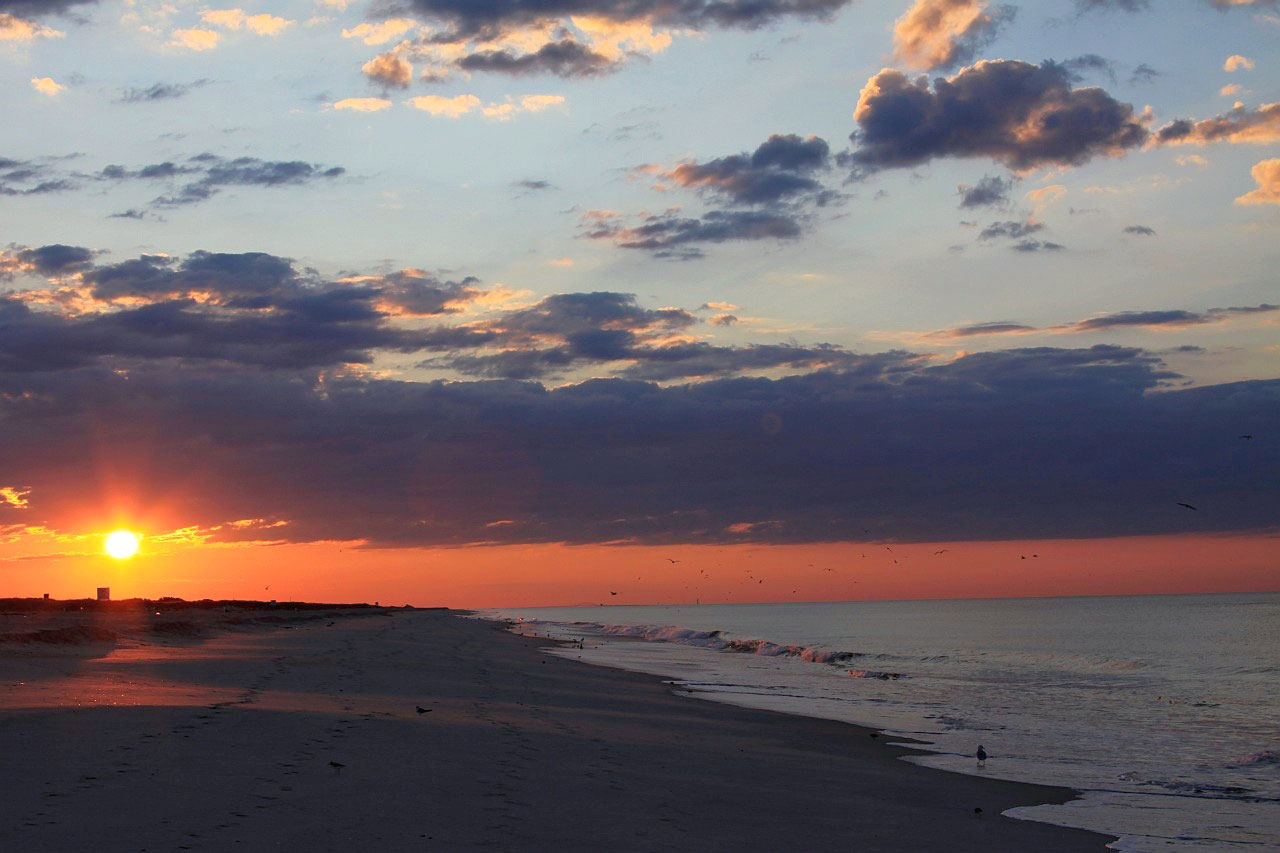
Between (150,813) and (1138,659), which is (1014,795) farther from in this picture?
(1138,659)

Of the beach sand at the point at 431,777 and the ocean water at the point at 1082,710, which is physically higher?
the beach sand at the point at 431,777

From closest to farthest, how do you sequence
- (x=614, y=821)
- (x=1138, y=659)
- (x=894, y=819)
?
(x=614, y=821), (x=894, y=819), (x=1138, y=659)

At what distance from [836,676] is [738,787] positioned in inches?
1204

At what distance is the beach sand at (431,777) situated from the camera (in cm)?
1013

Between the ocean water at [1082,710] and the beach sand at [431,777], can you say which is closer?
the beach sand at [431,777]

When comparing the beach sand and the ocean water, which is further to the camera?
the ocean water

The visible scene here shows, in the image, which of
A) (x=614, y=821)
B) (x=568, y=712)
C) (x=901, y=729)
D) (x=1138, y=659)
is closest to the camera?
(x=614, y=821)

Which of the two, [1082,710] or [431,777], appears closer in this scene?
[431,777]

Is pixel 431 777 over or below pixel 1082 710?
over

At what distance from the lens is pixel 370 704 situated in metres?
20.6

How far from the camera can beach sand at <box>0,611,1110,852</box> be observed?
10.1 meters

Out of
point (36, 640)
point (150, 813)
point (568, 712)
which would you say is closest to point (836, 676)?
point (568, 712)

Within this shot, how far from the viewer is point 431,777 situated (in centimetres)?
Answer: 1311

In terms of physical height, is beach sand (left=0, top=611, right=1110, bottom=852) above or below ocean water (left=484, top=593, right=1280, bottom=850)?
above
